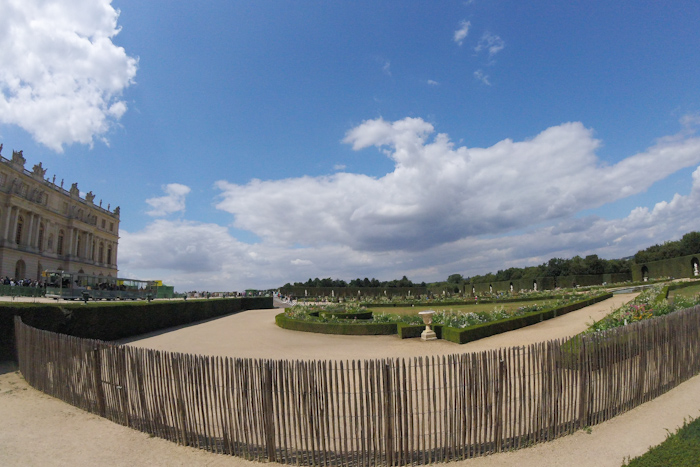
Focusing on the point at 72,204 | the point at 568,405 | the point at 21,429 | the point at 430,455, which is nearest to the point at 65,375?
the point at 21,429

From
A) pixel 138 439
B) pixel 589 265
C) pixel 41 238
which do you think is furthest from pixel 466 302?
pixel 41 238

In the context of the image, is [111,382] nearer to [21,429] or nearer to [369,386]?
[21,429]

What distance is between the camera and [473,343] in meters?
16.0

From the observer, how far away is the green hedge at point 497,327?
16145 millimetres

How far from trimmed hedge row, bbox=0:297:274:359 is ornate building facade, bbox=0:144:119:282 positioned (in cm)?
3894

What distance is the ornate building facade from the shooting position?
50.8 m

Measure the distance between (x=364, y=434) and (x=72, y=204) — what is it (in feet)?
271

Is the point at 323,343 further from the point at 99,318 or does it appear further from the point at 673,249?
the point at 673,249

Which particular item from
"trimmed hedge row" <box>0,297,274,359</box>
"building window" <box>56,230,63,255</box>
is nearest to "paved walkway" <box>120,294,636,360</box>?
"trimmed hedge row" <box>0,297,274,359</box>

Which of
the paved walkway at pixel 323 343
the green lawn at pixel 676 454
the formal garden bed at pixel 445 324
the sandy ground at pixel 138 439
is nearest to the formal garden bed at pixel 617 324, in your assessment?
the sandy ground at pixel 138 439

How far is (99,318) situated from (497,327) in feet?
63.6

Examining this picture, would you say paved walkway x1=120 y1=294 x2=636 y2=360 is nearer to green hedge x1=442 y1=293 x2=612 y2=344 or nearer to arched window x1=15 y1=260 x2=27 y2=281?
green hedge x1=442 y1=293 x2=612 y2=344

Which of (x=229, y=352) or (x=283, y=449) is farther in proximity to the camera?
(x=229, y=352)

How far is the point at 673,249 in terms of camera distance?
7556 cm
